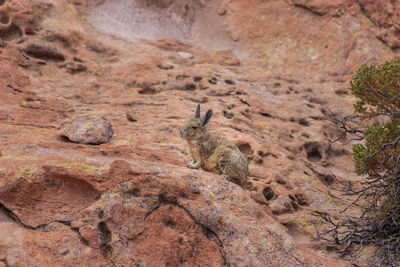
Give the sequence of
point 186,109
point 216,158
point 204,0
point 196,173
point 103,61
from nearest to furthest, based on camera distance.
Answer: point 196,173 → point 216,158 → point 186,109 → point 103,61 → point 204,0

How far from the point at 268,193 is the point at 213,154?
180 centimetres

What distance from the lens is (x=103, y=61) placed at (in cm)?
1232

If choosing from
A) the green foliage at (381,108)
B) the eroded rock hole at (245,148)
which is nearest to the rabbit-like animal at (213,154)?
the eroded rock hole at (245,148)

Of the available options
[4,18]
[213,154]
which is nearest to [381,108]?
[213,154]

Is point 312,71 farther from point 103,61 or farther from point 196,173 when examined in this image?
point 196,173

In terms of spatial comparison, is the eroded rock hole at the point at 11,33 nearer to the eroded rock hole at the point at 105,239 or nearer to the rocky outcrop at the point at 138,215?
the rocky outcrop at the point at 138,215

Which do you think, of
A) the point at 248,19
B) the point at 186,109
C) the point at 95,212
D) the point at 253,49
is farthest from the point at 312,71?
the point at 95,212

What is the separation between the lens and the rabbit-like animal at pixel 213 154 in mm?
5137

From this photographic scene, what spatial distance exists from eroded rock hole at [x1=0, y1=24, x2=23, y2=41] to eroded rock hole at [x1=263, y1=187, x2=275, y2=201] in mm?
10407

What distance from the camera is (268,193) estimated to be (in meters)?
6.40

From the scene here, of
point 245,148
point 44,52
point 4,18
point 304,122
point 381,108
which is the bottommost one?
point 44,52

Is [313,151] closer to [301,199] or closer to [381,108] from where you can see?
[301,199]

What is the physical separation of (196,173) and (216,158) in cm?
88

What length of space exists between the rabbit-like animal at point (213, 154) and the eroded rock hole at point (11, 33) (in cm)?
925
